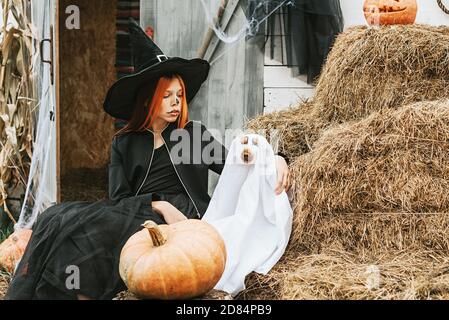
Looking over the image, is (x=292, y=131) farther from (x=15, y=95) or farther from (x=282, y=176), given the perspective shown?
(x=15, y=95)

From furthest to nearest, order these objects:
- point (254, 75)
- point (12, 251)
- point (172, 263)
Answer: point (254, 75)
point (12, 251)
point (172, 263)

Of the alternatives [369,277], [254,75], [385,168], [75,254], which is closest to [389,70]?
[385,168]

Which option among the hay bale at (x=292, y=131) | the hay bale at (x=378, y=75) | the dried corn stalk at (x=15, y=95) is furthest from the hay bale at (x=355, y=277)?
the dried corn stalk at (x=15, y=95)

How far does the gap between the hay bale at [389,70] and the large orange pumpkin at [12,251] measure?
2337 mm

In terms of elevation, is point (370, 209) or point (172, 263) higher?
point (370, 209)

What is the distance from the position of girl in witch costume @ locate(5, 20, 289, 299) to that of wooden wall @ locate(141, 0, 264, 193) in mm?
753

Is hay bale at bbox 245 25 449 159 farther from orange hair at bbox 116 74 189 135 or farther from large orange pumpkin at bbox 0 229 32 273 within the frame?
large orange pumpkin at bbox 0 229 32 273

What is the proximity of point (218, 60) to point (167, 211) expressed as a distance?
72.3 inches

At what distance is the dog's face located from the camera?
405 cm

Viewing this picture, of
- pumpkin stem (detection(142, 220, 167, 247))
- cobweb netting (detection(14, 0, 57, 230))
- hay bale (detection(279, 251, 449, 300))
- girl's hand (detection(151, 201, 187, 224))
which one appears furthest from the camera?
cobweb netting (detection(14, 0, 57, 230))

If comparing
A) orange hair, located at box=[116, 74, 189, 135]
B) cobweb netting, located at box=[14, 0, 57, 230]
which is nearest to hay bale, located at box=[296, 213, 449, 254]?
orange hair, located at box=[116, 74, 189, 135]

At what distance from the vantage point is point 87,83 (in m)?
7.47

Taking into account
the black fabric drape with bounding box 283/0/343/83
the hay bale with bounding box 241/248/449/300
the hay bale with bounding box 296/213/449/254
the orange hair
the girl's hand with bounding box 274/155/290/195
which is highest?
the black fabric drape with bounding box 283/0/343/83
